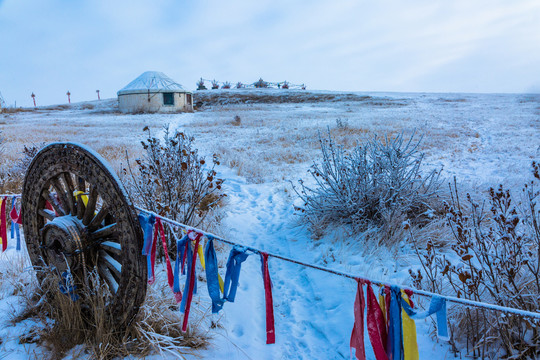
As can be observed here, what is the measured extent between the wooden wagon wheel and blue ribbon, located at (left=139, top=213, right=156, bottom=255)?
0.06m

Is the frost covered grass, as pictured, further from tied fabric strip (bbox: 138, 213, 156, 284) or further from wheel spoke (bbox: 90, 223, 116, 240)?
tied fabric strip (bbox: 138, 213, 156, 284)

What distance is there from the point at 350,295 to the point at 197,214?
8.98 ft

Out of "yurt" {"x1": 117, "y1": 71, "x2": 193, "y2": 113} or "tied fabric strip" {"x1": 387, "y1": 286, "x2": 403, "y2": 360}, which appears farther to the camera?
"yurt" {"x1": 117, "y1": 71, "x2": 193, "y2": 113}

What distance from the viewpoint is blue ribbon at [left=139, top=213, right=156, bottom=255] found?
7.22 ft

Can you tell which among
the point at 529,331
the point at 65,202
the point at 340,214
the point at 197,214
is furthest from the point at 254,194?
the point at 529,331

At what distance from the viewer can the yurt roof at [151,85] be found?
103 feet

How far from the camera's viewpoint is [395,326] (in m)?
1.60

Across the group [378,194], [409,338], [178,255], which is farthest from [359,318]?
[378,194]

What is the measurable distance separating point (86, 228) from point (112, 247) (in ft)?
0.90

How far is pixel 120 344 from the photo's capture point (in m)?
2.28

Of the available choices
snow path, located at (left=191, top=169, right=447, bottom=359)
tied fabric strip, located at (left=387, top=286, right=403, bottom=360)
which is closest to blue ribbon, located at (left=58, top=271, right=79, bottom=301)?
snow path, located at (left=191, top=169, right=447, bottom=359)

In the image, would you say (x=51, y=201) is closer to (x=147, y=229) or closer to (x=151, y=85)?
(x=147, y=229)

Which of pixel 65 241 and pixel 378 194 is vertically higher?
pixel 65 241

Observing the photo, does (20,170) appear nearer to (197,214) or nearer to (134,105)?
(197,214)
